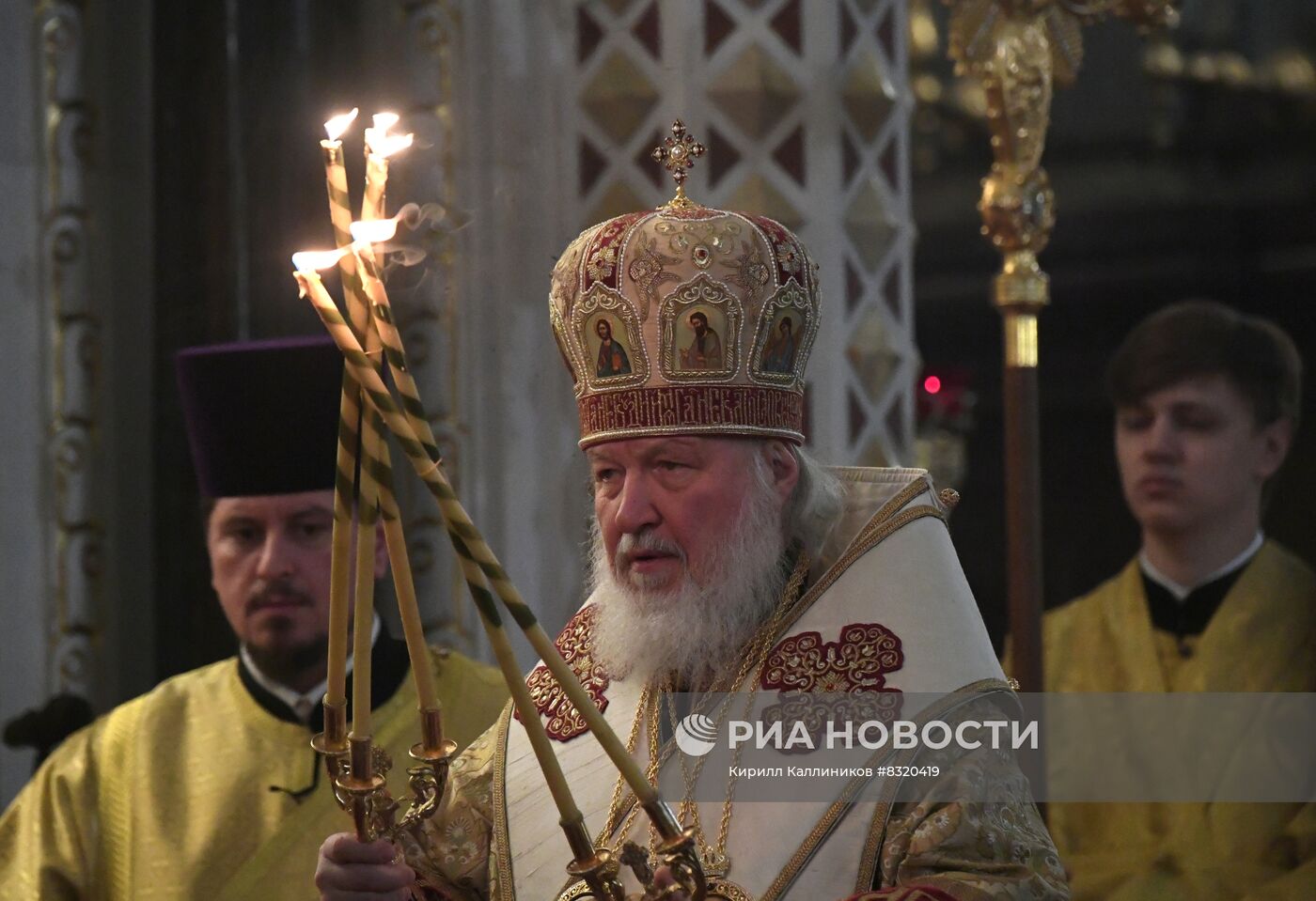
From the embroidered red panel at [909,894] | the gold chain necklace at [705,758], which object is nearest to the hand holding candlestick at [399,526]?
the embroidered red panel at [909,894]

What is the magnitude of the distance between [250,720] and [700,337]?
5.24 ft

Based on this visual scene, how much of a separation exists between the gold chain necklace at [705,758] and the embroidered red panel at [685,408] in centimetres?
25

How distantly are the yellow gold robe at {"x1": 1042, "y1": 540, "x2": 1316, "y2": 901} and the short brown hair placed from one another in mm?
374

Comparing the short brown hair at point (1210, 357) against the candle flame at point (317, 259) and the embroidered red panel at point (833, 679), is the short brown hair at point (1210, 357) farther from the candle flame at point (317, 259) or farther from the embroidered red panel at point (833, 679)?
the candle flame at point (317, 259)

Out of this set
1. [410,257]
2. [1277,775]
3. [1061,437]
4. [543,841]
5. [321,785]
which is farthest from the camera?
[1061,437]

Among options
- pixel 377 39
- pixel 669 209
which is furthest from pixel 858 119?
pixel 669 209

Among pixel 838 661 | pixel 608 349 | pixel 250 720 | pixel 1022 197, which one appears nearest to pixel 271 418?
pixel 250 720

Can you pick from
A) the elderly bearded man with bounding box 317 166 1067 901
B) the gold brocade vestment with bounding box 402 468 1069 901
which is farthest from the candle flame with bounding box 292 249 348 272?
the gold brocade vestment with bounding box 402 468 1069 901

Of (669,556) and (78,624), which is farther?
(78,624)

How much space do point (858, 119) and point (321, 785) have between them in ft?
6.66

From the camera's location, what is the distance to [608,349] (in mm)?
3240

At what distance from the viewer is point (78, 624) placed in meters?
5.28

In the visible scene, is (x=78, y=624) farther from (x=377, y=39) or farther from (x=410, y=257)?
(x=410, y=257)

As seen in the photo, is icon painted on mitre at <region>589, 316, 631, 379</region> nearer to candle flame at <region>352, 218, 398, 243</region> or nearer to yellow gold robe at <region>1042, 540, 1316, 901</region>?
candle flame at <region>352, 218, 398, 243</region>
